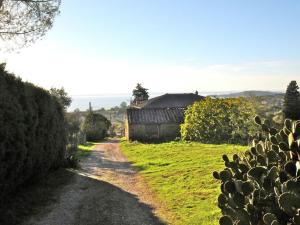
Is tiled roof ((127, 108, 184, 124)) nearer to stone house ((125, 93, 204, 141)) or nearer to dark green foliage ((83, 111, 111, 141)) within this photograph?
stone house ((125, 93, 204, 141))

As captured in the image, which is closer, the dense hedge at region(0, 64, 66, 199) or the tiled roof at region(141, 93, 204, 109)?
the dense hedge at region(0, 64, 66, 199)

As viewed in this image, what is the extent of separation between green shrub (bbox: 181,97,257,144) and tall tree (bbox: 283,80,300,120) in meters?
18.4

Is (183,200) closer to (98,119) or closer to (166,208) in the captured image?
(166,208)

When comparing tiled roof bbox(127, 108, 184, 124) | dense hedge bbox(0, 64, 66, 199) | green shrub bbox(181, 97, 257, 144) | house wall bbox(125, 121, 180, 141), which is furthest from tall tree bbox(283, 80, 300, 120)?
dense hedge bbox(0, 64, 66, 199)

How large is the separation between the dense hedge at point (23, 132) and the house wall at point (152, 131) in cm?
3673

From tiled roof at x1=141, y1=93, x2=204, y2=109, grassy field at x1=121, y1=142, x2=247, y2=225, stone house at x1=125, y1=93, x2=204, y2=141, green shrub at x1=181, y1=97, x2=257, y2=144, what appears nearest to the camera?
grassy field at x1=121, y1=142, x2=247, y2=225

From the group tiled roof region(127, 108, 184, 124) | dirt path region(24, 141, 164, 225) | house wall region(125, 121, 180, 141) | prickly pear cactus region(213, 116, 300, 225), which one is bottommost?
dirt path region(24, 141, 164, 225)

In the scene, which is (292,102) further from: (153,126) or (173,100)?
(173,100)

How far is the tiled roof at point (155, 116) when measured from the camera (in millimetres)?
57594

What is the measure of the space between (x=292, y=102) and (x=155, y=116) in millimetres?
20751

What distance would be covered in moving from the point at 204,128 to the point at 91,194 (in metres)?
30.1

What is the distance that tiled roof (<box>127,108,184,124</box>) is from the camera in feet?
189

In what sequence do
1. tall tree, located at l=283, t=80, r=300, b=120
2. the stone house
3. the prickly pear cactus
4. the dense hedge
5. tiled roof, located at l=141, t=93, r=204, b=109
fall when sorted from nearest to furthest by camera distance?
the prickly pear cactus < the dense hedge < the stone house < tall tree, located at l=283, t=80, r=300, b=120 < tiled roof, located at l=141, t=93, r=204, b=109

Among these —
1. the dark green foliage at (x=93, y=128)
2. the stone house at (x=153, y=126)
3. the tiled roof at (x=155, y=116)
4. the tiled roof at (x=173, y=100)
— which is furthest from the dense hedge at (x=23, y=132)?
Result: the tiled roof at (x=173, y=100)
